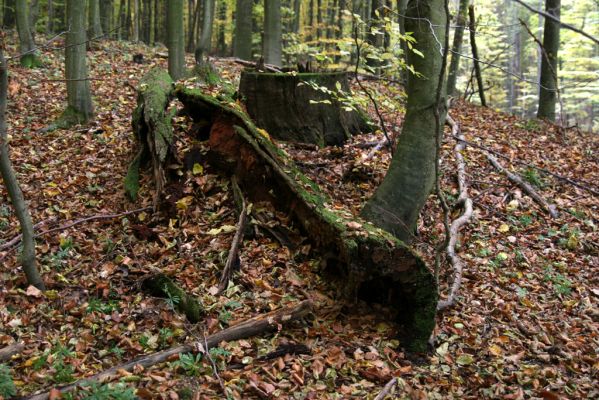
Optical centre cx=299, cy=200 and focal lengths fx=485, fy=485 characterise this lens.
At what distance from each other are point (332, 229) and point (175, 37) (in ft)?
25.3

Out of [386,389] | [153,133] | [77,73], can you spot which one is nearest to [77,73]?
[77,73]

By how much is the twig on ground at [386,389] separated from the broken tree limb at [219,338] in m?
1.08

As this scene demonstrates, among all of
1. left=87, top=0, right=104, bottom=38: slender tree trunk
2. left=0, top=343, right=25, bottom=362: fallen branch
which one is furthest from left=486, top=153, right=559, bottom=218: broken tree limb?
left=87, top=0, right=104, bottom=38: slender tree trunk

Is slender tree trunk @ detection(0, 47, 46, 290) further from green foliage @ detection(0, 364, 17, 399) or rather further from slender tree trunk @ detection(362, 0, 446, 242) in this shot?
slender tree trunk @ detection(362, 0, 446, 242)

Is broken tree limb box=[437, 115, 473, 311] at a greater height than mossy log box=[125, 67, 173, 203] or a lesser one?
lesser

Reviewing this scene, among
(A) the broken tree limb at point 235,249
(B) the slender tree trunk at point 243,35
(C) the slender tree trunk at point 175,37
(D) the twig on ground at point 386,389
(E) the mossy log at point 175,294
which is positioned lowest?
(D) the twig on ground at point 386,389

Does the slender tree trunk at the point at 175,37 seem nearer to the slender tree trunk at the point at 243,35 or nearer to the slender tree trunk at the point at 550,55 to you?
the slender tree trunk at the point at 243,35

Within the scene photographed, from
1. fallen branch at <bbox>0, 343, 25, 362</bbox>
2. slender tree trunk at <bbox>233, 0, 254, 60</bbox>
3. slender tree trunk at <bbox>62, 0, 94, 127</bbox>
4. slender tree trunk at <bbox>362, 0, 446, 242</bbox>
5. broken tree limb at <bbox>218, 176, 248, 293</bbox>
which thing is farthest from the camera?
slender tree trunk at <bbox>233, 0, 254, 60</bbox>

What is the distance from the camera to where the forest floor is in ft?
13.9

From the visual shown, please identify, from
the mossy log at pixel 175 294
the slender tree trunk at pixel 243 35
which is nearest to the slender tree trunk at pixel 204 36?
the slender tree trunk at pixel 243 35

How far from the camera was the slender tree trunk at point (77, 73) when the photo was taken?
9.23 m

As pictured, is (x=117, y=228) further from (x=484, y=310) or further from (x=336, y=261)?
(x=484, y=310)

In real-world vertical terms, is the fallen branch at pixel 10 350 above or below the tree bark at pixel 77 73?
below

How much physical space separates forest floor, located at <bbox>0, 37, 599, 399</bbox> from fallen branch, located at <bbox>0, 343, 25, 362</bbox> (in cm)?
4
